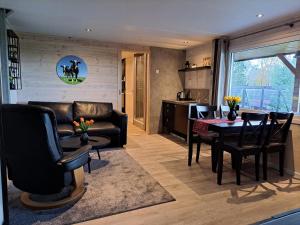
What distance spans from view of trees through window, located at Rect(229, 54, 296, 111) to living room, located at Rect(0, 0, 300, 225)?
0.02 m

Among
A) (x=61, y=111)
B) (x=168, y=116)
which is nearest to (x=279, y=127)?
(x=168, y=116)

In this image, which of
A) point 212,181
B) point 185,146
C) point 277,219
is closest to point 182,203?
point 212,181

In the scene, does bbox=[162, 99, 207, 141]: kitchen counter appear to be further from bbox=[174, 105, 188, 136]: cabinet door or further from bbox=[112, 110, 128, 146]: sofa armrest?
bbox=[112, 110, 128, 146]: sofa armrest

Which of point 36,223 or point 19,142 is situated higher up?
point 19,142

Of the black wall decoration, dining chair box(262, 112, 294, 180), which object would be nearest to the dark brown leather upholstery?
the black wall decoration

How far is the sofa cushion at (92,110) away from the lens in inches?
187

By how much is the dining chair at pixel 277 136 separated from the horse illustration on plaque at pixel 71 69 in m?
3.97

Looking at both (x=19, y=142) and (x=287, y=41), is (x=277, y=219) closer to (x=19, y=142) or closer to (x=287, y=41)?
(x=19, y=142)

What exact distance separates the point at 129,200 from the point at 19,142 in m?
1.23

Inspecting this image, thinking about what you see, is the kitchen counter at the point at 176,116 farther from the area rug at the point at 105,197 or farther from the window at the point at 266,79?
the area rug at the point at 105,197

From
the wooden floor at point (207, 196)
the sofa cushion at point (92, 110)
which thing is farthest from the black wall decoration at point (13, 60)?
the wooden floor at point (207, 196)

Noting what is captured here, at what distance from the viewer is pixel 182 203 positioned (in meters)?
2.35

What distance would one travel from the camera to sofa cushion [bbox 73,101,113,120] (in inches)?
187

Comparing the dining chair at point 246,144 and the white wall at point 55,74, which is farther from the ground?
the white wall at point 55,74
